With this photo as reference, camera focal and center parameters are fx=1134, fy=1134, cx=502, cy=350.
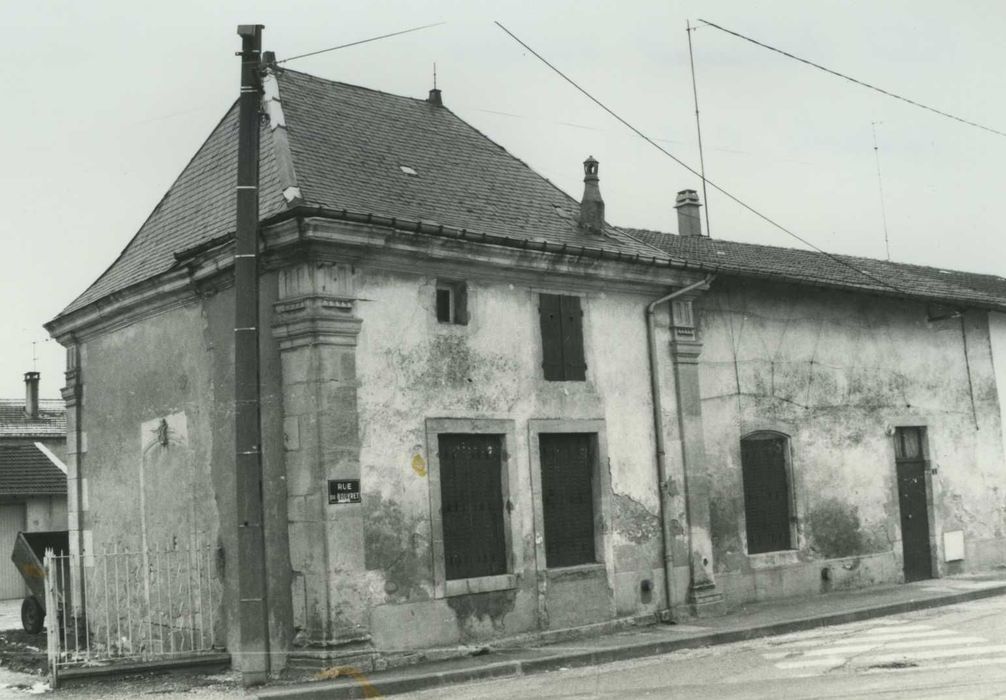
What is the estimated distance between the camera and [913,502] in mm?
19719

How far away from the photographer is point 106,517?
1581cm

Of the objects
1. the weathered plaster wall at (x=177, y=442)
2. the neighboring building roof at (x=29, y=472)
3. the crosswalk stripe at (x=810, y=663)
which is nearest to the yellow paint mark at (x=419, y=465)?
the weathered plaster wall at (x=177, y=442)

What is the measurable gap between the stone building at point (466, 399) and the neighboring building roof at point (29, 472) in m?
14.6

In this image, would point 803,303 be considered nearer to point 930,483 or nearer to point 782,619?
point 930,483

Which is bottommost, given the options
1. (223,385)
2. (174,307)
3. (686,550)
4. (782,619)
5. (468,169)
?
(782,619)

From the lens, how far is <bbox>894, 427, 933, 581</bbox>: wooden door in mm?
19422

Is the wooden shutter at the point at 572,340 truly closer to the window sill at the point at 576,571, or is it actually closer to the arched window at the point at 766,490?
the window sill at the point at 576,571

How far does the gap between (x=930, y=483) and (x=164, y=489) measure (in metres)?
13.1

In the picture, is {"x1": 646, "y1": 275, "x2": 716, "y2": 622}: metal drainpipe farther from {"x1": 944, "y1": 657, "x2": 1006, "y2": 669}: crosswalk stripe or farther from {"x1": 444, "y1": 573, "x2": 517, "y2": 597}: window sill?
{"x1": 944, "y1": 657, "x2": 1006, "y2": 669}: crosswalk stripe

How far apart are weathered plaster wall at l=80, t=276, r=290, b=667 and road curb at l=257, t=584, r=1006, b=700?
1.09 metres

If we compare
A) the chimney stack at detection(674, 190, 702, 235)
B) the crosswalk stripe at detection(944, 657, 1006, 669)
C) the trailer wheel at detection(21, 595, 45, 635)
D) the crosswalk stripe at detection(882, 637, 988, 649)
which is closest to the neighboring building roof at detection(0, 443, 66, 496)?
the trailer wheel at detection(21, 595, 45, 635)

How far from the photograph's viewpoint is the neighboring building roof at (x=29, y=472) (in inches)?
1169

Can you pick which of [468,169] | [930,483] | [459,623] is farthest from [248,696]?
[930,483]

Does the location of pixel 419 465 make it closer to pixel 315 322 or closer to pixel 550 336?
pixel 315 322
